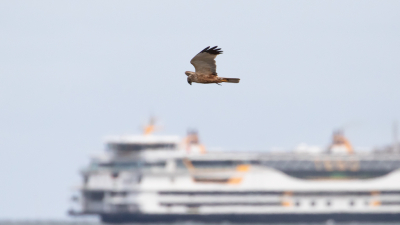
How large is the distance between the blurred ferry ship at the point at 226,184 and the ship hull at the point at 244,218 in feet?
0.29

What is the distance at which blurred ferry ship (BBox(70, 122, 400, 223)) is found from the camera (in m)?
91.6

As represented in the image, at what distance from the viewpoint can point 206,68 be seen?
2588cm

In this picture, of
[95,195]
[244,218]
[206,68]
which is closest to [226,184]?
[244,218]

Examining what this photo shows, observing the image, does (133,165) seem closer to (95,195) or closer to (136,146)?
(136,146)

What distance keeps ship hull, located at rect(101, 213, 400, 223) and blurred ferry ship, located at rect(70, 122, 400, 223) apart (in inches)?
3.5

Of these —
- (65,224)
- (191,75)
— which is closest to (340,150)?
(65,224)

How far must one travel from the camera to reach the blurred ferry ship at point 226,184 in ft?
300

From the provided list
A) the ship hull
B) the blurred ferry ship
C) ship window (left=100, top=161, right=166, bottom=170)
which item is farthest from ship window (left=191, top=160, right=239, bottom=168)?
the ship hull

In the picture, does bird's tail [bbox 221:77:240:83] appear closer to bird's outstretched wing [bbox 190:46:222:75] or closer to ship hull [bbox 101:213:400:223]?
bird's outstretched wing [bbox 190:46:222:75]

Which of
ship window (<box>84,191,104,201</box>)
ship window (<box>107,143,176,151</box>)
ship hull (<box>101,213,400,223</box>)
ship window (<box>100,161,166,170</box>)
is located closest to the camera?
ship hull (<box>101,213,400,223</box>)

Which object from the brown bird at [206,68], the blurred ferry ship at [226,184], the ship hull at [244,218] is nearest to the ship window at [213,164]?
the blurred ferry ship at [226,184]

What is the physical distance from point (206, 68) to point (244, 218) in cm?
6734

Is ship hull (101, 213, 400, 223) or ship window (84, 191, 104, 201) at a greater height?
ship window (84, 191, 104, 201)

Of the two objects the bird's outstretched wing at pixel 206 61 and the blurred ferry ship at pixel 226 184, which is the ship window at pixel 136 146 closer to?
the blurred ferry ship at pixel 226 184
